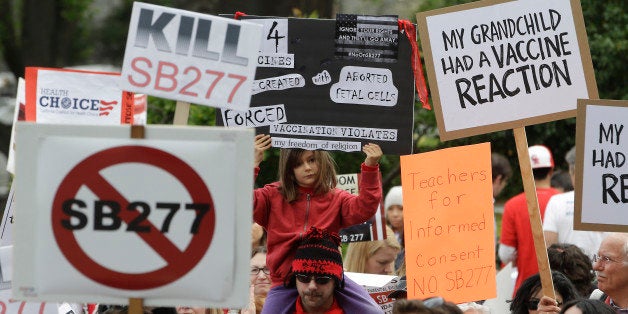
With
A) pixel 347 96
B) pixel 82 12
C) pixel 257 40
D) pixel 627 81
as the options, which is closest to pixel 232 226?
pixel 257 40

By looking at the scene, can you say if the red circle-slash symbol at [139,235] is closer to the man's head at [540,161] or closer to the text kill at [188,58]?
the text kill at [188,58]

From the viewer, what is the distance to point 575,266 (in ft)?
24.3

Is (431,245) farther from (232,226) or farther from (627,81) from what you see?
(627,81)

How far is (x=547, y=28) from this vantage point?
263 inches

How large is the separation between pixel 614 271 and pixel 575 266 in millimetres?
806

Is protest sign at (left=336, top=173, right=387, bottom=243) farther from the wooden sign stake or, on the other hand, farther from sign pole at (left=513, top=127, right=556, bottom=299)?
A: the wooden sign stake

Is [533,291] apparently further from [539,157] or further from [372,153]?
[539,157]

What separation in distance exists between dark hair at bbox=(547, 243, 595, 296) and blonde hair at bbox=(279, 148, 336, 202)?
154 cm

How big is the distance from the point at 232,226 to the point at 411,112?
239 cm

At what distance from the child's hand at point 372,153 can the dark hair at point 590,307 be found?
3.86 feet

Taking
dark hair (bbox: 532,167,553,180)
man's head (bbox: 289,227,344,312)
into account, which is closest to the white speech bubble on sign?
man's head (bbox: 289,227,344,312)

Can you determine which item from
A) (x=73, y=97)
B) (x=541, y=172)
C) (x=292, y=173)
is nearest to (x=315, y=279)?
(x=292, y=173)

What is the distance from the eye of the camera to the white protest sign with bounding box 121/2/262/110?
5.27 m

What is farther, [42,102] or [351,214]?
[42,102]
